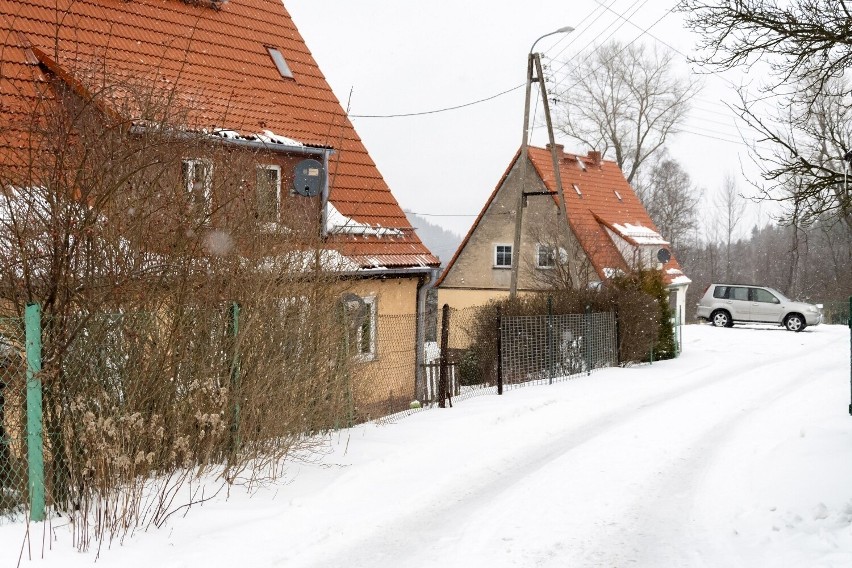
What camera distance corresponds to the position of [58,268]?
623cm

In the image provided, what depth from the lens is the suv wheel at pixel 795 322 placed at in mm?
32656

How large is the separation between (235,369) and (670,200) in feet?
195

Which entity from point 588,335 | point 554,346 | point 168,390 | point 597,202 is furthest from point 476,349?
point 597,202

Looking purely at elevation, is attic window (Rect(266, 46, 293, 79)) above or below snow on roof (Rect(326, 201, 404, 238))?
above

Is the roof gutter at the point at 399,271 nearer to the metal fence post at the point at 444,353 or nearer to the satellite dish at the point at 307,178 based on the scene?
the satellite dish at the point at 307,178

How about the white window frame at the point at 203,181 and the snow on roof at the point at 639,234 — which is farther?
the snow on roof at the point at 639,234

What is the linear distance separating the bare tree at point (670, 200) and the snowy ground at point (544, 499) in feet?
165

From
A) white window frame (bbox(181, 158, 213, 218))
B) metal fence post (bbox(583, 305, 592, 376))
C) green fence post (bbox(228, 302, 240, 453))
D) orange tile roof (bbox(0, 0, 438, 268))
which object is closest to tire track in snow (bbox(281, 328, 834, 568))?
green fence post (bbox(228, 302, 240, 453))

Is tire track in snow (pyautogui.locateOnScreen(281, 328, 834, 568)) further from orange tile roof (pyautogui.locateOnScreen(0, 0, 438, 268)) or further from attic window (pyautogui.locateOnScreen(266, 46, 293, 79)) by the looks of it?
attic window (pyautogui.locateOnScreen(266, 46, 293, 79))

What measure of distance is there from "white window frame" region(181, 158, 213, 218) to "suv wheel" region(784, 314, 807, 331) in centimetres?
2957

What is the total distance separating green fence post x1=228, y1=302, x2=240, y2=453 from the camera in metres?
7.89

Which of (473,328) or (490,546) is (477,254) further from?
(490,546)

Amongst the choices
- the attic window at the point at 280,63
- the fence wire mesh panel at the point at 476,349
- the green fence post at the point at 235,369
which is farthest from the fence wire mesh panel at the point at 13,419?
the attic window at the point at 280,63

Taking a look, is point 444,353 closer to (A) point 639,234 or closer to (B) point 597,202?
(B) point 597,202
